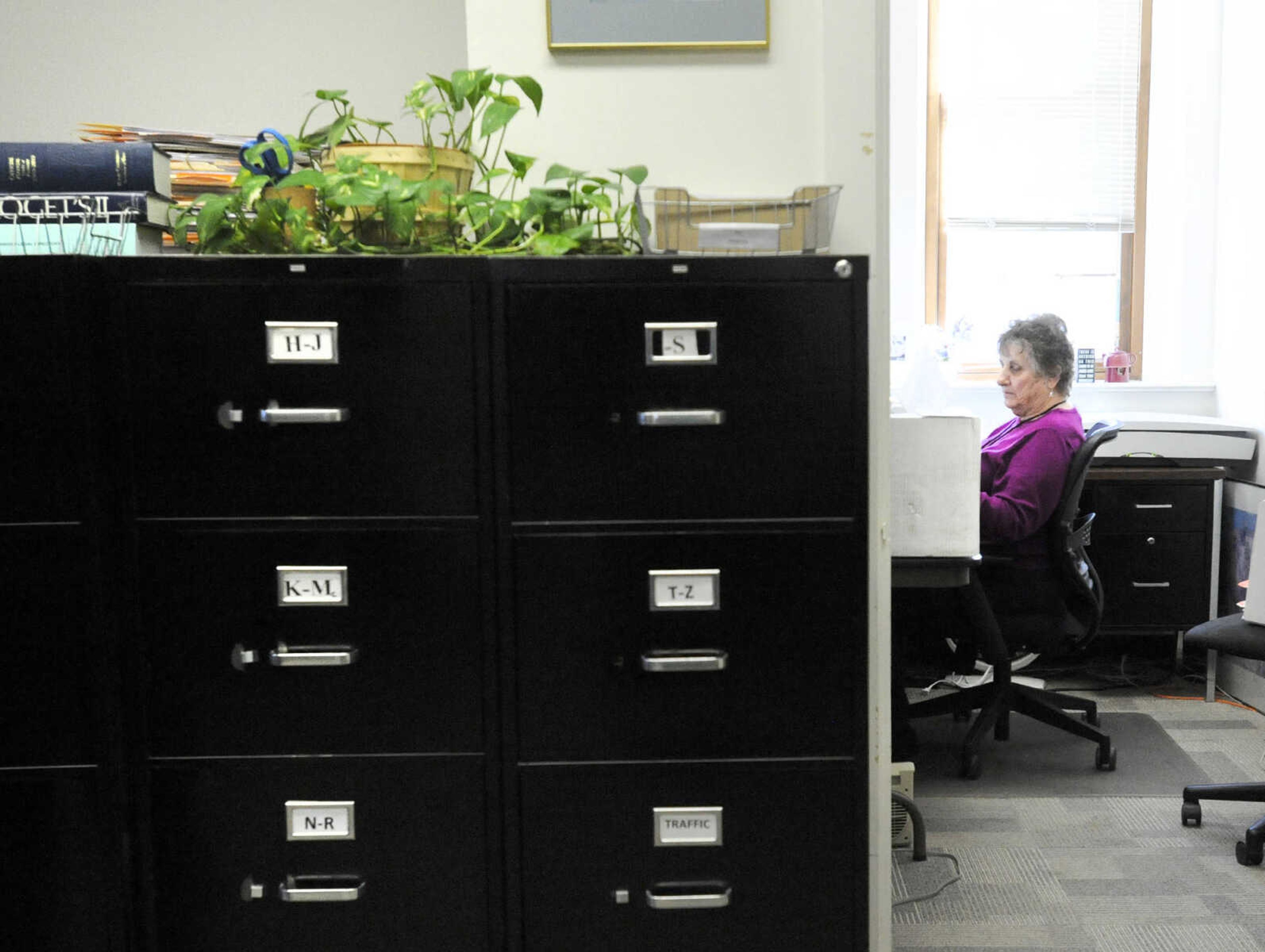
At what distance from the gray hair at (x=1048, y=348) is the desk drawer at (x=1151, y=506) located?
642 mm

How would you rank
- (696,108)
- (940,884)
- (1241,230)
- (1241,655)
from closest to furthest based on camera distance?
(696,108) < (940,884) < (1241,655) < (1241,230)

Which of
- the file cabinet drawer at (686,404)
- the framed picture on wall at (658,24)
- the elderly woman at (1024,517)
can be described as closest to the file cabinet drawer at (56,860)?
the file cabinet drawer at (686,404)

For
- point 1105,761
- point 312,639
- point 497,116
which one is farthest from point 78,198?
point 1105,761

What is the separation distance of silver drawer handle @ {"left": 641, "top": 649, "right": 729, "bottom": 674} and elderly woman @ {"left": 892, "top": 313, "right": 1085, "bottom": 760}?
1.52 metres

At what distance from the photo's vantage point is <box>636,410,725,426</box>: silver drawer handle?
4.90 ft

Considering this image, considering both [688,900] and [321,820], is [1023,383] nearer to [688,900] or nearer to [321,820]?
[688,900]

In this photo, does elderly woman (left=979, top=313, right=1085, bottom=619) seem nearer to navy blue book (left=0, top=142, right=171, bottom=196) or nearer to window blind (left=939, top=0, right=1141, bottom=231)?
window blind (left=939, top=0, right=1141, bottom=231)

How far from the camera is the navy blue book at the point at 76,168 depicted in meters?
1.59

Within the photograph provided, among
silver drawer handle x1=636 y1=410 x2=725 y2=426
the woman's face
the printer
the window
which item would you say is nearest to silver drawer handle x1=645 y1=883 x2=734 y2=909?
silver drawer handle x1=636 y1=410 x2=725 y2=426

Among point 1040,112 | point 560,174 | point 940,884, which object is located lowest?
point 940,884

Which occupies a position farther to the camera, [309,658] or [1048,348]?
[1048,348]

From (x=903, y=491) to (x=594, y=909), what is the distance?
120 centimetres

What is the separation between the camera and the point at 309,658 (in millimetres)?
1519

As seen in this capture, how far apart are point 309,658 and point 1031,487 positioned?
210 centimetres
